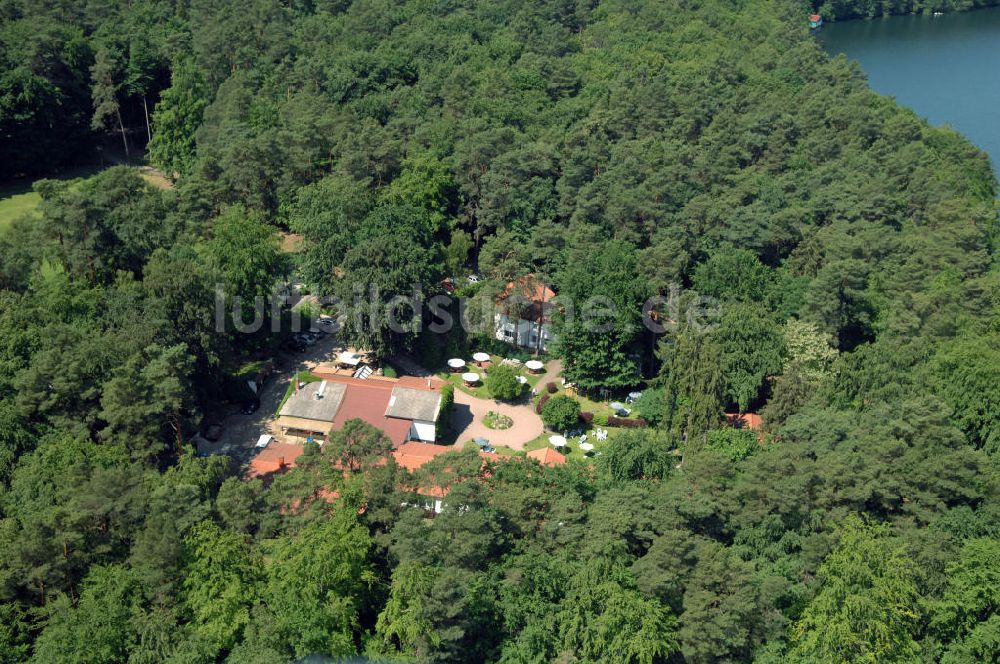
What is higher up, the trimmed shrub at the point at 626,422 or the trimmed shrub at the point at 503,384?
the trimmed shrub at the point at 503,384

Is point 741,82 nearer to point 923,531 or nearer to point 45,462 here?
point 923,531

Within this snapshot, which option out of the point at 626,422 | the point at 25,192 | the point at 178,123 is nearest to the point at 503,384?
the point at 626,422

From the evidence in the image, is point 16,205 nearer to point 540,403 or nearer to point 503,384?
point 503,384

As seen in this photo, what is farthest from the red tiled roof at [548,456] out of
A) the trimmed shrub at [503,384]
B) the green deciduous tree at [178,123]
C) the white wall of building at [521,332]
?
the green deciduous tree at [178,123]

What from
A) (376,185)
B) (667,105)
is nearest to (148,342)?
(376,185)

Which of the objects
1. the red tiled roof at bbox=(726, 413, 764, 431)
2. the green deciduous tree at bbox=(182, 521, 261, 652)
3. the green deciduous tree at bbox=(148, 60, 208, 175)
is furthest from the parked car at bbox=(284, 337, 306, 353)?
the red tiled roof at bbox=(726, 413, 764, 431)

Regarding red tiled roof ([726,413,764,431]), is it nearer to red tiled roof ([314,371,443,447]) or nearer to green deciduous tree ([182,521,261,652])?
red tiled roof ([314,371,443,447])

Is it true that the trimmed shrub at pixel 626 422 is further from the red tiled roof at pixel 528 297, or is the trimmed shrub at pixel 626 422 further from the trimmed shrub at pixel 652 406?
the red tiled roof at pixel 528 297
